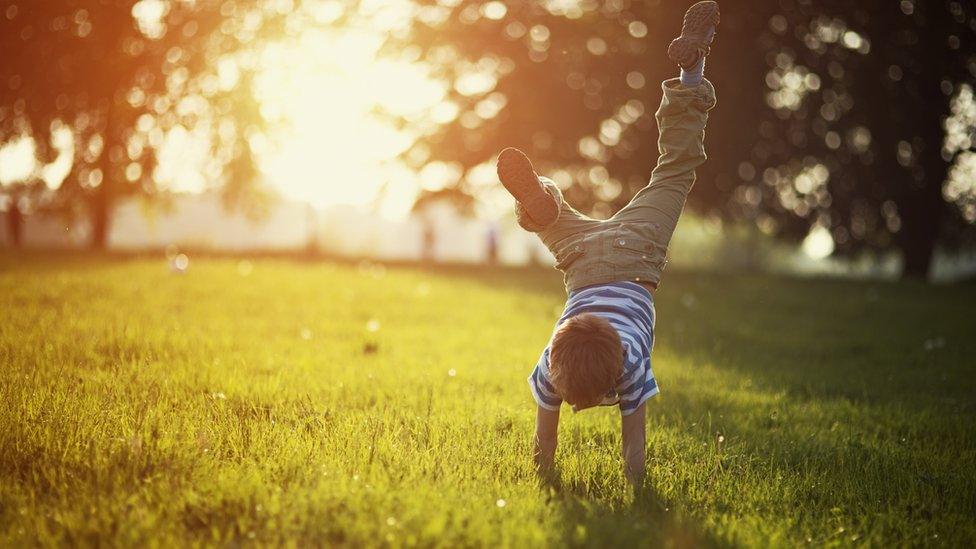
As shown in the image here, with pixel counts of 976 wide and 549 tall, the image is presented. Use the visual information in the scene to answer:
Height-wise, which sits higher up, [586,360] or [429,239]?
[429,239]

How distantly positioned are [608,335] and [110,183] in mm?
24202

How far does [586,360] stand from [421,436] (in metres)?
1.58

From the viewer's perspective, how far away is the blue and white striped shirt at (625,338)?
3.53 m

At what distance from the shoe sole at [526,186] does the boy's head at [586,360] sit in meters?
0.85

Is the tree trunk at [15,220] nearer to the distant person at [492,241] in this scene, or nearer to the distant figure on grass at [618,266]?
the distant person at [492,241]

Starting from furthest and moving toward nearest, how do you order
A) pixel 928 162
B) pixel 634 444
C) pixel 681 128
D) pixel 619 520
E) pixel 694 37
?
1. pixel 928 162
2. pixel 681 128
3. pixel 694 37
4. pixel 634 444
5. pixel 619 520

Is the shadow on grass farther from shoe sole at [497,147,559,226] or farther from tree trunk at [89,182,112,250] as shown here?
tree trunk at [89,182,112,250]

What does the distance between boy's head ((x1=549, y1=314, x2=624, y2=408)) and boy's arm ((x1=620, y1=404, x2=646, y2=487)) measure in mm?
422

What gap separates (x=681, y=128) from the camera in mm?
4285

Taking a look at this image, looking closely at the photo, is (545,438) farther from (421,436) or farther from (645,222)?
(645,222)

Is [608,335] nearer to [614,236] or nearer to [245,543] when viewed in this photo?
[614,236]

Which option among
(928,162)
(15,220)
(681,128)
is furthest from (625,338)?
(15,220)

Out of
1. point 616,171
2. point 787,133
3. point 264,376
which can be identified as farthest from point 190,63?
point 264,376

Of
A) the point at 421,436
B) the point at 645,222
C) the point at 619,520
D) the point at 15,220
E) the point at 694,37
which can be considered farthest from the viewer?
the point at 15,220
